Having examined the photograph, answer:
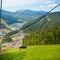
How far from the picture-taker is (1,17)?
8.70ft

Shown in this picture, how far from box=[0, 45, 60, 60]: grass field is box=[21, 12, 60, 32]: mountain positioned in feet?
0.68

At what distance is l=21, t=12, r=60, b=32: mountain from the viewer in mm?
2568

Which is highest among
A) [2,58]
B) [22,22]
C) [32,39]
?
[22,22]

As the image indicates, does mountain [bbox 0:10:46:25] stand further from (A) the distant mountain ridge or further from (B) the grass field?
(B) the grass field

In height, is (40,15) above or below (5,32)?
above

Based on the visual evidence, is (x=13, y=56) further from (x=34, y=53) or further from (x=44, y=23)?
(x=44, y=23)

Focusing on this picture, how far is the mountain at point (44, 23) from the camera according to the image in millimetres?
2568

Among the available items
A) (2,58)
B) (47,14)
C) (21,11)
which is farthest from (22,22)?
(2,58)

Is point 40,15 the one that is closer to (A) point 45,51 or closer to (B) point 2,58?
(A) point 45,51

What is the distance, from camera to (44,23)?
2592mm

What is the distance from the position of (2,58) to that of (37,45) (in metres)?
0.41

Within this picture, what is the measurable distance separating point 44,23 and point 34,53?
34cm

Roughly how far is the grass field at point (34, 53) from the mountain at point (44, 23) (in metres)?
0.21

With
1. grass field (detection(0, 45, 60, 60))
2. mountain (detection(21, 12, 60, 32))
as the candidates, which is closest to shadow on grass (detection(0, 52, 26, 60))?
grass field (detection(0, 45, 60, 60))
